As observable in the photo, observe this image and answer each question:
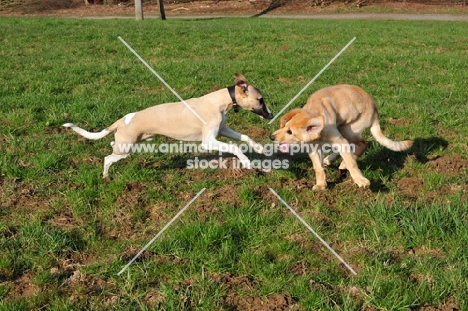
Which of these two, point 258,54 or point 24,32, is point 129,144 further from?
point 24,32

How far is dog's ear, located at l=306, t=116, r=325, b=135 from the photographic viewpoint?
16.4 feet

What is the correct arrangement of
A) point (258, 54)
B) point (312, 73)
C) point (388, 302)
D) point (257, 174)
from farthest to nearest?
point (258, 54) → point (312, 73) → point (257, 174) → point (388, 302)

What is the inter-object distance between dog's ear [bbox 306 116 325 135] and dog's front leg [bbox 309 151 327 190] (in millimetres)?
569

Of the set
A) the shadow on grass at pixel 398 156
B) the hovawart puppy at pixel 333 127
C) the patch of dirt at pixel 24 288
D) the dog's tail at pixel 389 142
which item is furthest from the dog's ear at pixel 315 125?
the patch of dirt at pixel 24 288

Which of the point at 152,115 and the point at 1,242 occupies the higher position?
the point at 152,115

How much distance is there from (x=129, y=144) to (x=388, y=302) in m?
3.76

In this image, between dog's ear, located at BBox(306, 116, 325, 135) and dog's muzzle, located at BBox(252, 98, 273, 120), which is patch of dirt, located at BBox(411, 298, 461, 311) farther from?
dog's muzzle, located at BBox(252, 98, 273, 120)

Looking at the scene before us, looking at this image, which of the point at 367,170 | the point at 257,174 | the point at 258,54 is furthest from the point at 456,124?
the point at 258,54

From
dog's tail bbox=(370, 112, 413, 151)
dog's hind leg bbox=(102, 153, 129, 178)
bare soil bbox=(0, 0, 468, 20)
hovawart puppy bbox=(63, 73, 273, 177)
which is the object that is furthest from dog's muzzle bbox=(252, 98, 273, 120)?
bare soil bbox=(0, 0, 468, 20)

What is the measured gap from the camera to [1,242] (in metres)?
4.37

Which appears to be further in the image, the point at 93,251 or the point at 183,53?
the point at 183,53

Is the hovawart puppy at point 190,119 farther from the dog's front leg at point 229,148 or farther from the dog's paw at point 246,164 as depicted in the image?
the dog's paw at point 246,164

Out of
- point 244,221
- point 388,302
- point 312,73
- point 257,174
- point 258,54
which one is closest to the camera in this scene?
point 388,302

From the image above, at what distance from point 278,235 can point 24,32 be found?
649 inches
